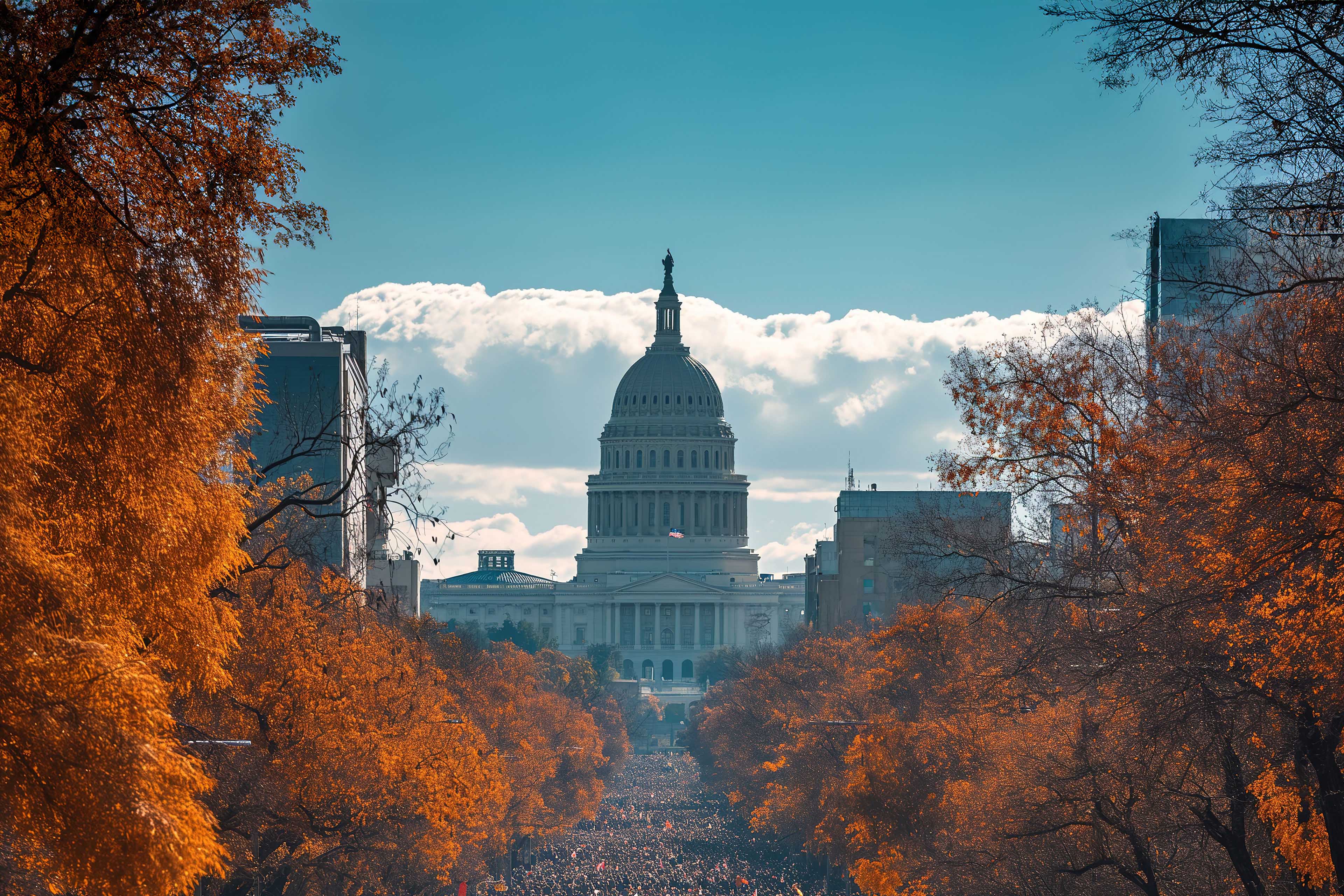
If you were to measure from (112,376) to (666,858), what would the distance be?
74.9 metres

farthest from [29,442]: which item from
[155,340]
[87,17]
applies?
[87,17]

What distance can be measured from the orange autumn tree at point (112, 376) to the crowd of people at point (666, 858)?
183ft

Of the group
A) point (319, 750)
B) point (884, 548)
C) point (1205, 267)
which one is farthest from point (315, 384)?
point (1205, 267)

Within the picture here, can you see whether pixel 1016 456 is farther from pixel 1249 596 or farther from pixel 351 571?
pixel 351 571

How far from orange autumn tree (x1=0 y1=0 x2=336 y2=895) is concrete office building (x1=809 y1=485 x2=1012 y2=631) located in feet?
52.9

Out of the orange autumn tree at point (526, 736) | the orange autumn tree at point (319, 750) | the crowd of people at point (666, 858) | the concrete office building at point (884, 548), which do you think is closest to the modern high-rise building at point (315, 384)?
the orange autumn tree at point (526, 736)

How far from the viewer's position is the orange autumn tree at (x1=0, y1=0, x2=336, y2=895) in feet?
41.2

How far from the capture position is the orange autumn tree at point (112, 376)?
12.5 metres

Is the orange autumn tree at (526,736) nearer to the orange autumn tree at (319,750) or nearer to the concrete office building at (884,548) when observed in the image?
the orange autumn tree at (319,750)

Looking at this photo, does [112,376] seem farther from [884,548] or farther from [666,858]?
[666,858]

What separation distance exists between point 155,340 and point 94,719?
133 inches

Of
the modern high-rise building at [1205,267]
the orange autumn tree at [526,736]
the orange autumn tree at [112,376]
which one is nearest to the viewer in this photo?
the orange autumn tree at [112,376]

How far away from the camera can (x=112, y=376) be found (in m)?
14.0

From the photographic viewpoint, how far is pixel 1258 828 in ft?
82.0
